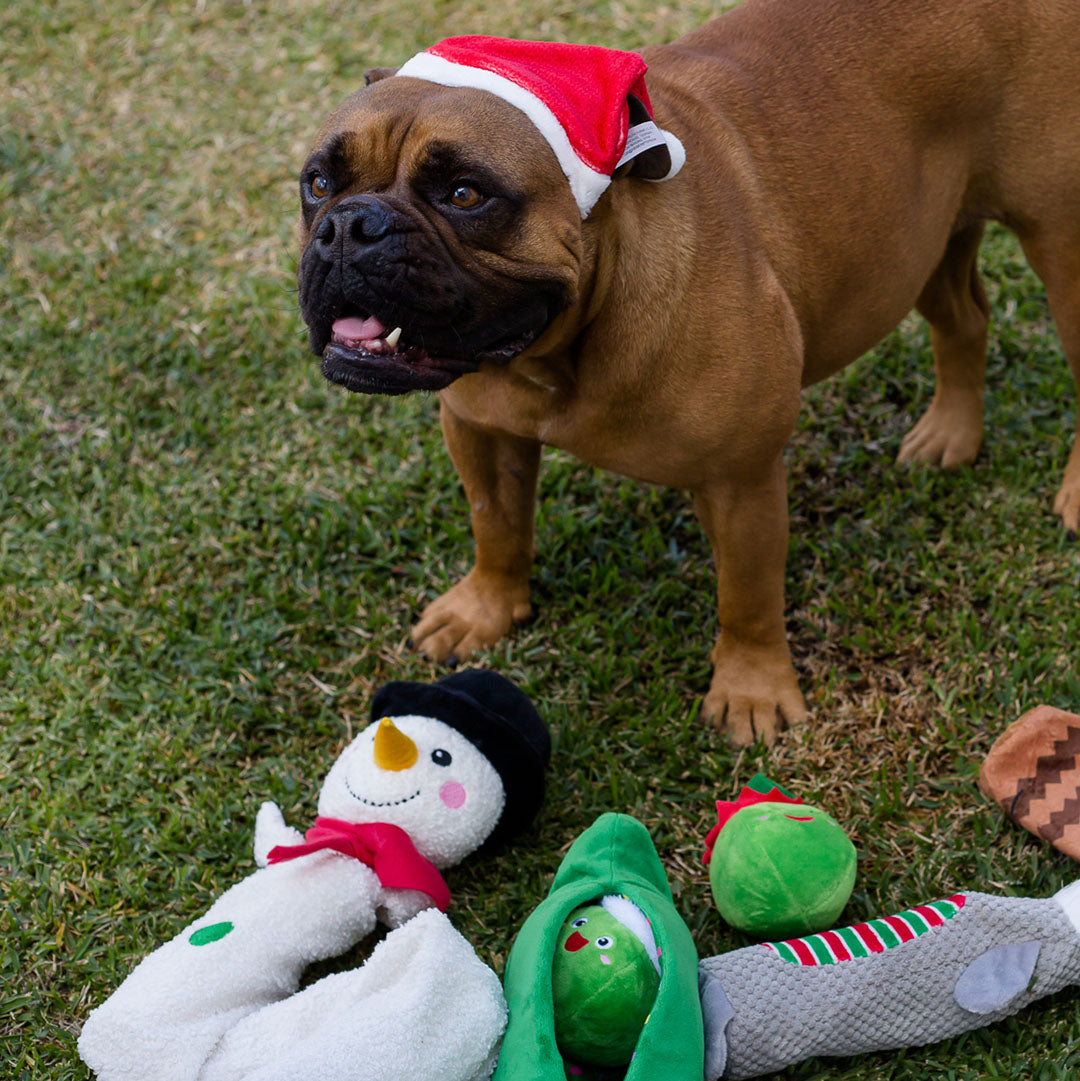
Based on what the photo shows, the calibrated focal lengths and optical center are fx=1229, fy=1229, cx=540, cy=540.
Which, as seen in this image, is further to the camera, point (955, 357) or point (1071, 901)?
point (955, 357)

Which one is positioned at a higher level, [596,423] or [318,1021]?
[596,423]

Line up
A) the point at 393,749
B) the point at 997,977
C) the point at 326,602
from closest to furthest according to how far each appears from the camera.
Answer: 1. the point at 997,977
2. the point at 393,749
3. the point at 326,602

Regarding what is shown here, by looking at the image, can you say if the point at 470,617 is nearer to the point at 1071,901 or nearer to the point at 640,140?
the point at 640,140

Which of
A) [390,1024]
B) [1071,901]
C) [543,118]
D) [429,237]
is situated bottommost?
[1071,901]

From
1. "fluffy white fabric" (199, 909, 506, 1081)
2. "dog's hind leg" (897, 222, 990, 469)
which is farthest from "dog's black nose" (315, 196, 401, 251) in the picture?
"dog's hind leg" (897, 222, 990, 469)

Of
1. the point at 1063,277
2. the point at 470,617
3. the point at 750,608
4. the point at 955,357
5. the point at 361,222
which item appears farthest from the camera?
the point at 955,357

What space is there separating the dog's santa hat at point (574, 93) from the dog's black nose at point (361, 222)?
11.5 inches

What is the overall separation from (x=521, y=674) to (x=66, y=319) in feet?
7.33

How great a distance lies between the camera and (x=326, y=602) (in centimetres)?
339

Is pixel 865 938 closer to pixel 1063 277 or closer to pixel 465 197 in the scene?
pixel 465 197

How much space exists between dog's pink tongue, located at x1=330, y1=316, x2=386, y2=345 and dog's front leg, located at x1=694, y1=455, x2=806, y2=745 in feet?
2.78

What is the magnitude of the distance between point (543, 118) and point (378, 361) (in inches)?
20.3

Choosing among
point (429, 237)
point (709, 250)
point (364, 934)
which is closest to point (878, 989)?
point (364, 934)

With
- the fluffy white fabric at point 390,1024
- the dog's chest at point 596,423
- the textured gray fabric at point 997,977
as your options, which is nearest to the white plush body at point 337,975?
the fluffy white fabric at point 390,1024
